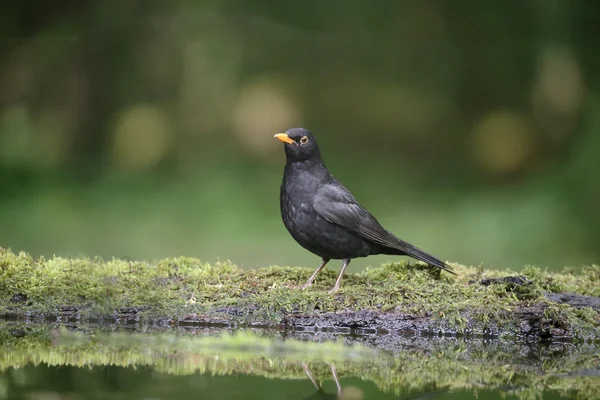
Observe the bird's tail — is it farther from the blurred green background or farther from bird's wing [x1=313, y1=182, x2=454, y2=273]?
the blurred green background

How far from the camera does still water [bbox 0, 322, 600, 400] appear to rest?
11.7 ft

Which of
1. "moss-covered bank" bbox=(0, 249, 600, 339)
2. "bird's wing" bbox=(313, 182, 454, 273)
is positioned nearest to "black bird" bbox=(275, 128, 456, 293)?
"bird's wing" bbox=(313, 182, 454, 273)

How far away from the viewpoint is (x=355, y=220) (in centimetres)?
604

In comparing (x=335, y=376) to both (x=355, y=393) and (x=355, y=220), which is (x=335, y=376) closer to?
(x=355, y=393)

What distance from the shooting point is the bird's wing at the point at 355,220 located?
5.97 m

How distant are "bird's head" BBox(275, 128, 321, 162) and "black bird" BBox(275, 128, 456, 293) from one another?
0.04 ft

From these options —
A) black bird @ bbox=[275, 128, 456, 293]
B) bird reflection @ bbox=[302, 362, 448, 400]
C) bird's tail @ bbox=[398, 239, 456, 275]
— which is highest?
black bird @ bbox=[275, 128, 456, 293]

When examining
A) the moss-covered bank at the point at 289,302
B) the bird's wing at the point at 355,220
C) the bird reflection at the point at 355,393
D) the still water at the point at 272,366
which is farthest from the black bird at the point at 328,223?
the bird reflection at the point at 355,393

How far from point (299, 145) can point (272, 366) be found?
257 cm

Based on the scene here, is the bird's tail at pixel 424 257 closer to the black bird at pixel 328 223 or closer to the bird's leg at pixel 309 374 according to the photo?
the black bird at pixel 328 223

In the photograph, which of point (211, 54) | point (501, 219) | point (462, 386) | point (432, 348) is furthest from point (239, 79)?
point (462, 386)

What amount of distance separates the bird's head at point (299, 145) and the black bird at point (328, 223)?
11mm

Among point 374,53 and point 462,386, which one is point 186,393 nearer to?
point 462,386

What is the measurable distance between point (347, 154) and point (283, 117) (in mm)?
→ 1160
